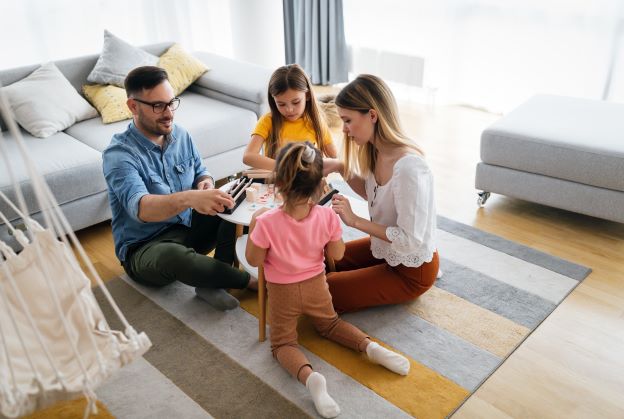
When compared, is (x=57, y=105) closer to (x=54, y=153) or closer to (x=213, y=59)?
(x=54, y=153)

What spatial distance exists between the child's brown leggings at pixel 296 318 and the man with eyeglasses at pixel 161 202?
373 mm

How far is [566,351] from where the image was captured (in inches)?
79.6

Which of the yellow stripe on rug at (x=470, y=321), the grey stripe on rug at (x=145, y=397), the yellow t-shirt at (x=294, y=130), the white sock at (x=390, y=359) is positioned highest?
the yellow t-shirt at (x=294, y=130)

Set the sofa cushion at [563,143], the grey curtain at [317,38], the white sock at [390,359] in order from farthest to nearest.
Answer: the grey curtain at [317,38], the sofa cushion at [563,143], the white sock at [390,359]

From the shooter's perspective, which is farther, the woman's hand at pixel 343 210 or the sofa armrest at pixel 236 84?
the sofa armrest at pixel 236 84

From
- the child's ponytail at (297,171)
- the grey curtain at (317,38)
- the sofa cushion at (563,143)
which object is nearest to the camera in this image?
the child's ponytail at (297,171)

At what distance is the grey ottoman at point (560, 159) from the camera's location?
8.41 feet

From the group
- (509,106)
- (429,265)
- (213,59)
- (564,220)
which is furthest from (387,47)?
(429,265)

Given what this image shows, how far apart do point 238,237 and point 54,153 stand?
1094 mm

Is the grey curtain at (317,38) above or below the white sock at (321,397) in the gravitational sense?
above

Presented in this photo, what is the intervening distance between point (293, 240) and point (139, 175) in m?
0.76

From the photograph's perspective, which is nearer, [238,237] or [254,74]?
[238,237]

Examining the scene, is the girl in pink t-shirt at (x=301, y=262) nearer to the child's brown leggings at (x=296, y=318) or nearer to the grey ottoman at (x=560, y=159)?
the child's brown leggings at (x=296, y=318)

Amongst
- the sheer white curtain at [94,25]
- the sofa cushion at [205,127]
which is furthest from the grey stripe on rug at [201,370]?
the sheer white curtain at [94,25]
